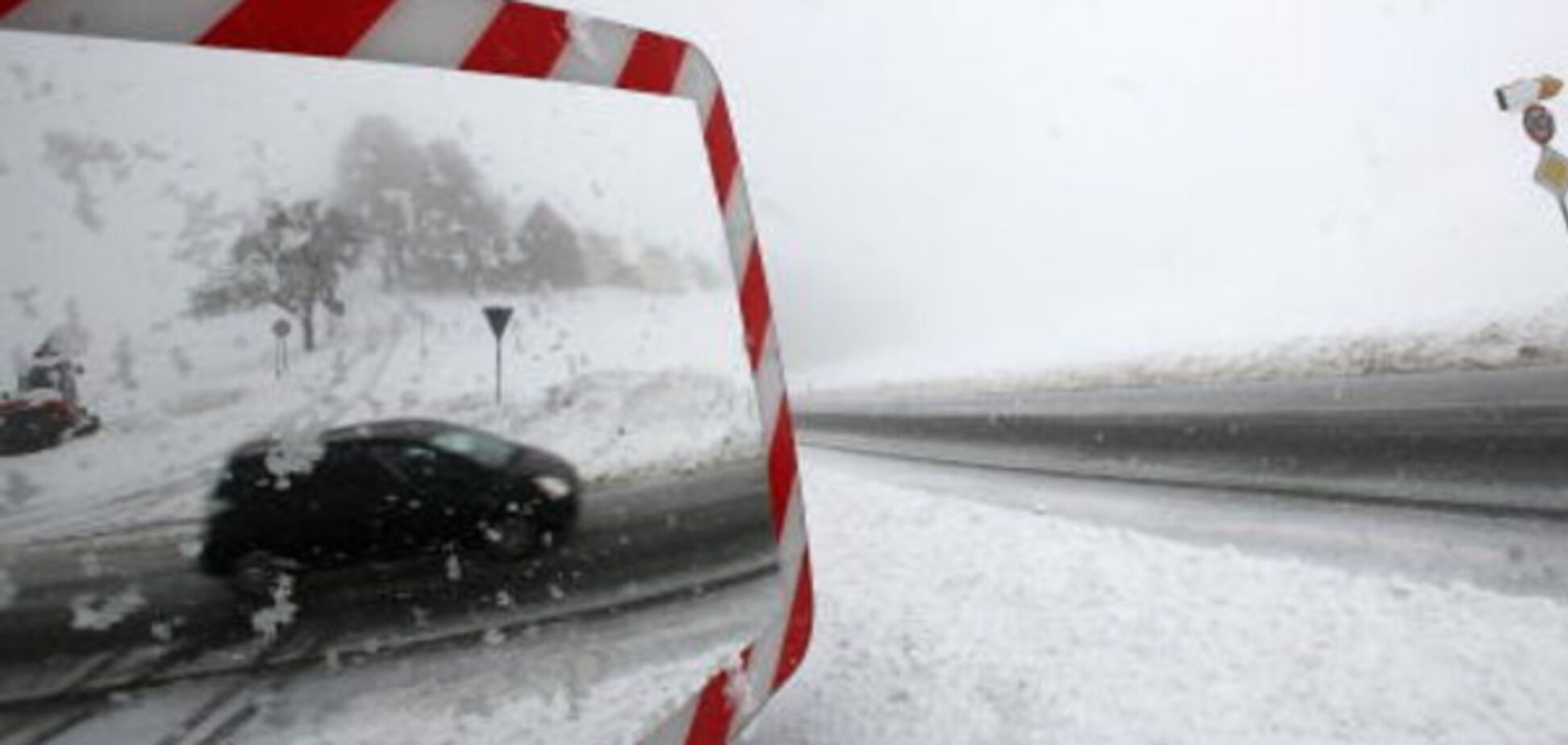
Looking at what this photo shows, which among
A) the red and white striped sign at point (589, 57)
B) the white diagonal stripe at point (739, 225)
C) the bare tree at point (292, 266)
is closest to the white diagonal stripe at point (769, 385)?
the red and white striped sign at point (589, 57)

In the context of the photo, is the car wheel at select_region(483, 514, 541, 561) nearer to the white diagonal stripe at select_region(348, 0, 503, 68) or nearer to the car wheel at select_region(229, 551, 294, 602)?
the car wheel at select_region(229, 551, 294, 602)

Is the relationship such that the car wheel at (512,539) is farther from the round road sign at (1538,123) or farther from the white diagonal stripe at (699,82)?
the round road sign at (1538,123)

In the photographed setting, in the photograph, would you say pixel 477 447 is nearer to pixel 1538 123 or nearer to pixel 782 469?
pixel 782 469

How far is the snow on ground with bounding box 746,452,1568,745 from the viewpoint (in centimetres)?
274

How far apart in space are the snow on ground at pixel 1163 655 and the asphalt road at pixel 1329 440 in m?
2.09

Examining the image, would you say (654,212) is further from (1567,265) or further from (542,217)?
(1567,265)

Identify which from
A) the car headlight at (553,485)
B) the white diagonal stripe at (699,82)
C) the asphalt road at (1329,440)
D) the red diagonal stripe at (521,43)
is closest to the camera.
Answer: the car headlight at (553,485)

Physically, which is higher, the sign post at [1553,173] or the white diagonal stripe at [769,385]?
the sign post at [1553,173]

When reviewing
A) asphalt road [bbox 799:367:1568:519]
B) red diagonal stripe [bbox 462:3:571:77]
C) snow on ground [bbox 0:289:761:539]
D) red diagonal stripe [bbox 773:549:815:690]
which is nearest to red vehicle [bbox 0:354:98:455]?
snow on ground [bbox 0:289:761:539]

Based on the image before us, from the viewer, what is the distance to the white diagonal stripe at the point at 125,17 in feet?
3.08

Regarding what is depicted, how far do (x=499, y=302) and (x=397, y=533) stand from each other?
12.3 inches

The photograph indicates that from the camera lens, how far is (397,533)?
1.11 metres

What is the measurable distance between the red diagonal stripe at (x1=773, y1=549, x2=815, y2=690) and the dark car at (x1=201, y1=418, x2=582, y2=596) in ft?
2.21

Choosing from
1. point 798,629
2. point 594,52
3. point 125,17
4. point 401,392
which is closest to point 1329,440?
point 798,629
